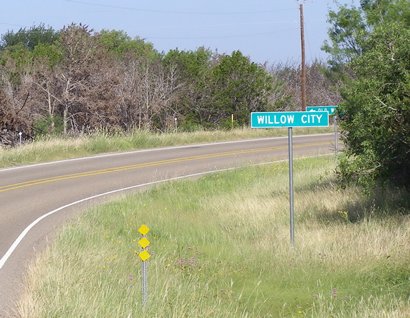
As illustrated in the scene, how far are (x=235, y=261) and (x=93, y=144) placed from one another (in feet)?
61.1

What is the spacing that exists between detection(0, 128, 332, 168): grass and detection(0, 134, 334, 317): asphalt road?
1075 mm

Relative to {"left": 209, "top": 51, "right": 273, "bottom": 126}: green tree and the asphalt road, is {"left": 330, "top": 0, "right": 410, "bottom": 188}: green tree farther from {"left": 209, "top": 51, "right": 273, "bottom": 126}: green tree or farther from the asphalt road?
{"left": 209, "top": 51, "right": 273, "bottom": 126}: green tree

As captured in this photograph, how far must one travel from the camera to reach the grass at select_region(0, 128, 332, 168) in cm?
2606

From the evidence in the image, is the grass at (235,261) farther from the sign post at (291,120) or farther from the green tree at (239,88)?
the green tree at (239,88)

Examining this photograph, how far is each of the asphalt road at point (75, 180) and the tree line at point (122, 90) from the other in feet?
20.9

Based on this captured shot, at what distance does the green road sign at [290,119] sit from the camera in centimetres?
1163

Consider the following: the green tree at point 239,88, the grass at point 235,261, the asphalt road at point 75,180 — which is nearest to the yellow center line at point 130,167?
the asphalt road at point 75,180

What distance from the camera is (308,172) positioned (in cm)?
2111

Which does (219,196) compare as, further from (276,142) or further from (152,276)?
(276,142)

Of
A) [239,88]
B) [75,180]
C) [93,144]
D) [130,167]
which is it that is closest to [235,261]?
[75,180]

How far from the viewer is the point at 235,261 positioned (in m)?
11.2

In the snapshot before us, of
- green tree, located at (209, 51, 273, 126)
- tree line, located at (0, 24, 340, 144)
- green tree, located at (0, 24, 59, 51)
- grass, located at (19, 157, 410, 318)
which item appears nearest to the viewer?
grass, located at (19, 157, 410, 318)

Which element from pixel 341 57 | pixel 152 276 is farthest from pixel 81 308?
pixel 341 57

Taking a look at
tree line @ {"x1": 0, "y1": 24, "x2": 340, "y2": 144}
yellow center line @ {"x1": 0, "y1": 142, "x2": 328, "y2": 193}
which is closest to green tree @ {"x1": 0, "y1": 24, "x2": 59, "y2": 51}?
tree line @ {"x1": 0, "y1": 24, "x2": 340, "y2": 144}
